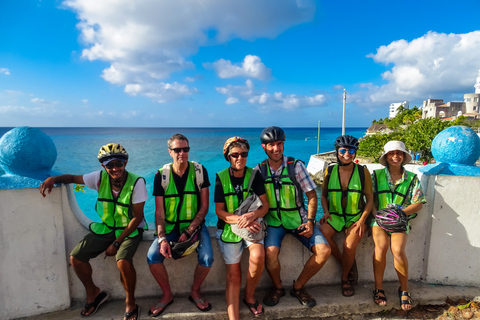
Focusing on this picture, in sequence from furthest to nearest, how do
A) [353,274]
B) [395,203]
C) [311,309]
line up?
[353,274] → [395,203] → [311,309]

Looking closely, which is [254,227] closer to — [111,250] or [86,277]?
[111,250]

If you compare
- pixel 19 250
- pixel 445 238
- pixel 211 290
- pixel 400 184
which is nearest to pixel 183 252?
pixel 211 290

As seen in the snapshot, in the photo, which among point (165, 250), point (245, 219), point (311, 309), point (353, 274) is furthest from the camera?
point (353, 274)

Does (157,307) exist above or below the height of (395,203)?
below

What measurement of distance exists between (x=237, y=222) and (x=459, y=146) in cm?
308

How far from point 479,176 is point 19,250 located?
5679mm

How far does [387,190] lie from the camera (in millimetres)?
3436

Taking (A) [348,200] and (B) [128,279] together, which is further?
(A) [348,200]

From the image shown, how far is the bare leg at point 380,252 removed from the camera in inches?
129

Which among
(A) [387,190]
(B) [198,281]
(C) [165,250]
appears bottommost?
(B) [198,281]

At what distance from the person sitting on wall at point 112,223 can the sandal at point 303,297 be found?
6.21 feet

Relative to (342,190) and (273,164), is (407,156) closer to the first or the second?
(342,190)

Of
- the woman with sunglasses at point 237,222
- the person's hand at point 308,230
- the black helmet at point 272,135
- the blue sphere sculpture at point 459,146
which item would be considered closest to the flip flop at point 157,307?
the woman with sunglasses at point 237,222

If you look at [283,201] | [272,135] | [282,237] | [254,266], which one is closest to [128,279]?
[254,266]
